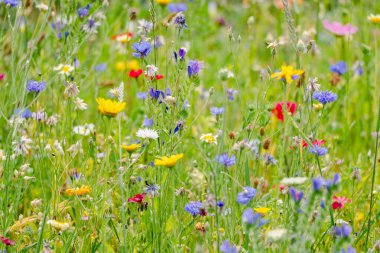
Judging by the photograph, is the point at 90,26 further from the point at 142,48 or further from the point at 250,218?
the point at 250,218

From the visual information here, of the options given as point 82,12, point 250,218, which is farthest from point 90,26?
point 250,218

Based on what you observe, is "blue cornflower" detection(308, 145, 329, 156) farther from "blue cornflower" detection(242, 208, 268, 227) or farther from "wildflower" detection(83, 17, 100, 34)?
"wildflower" detection(83, 17, 100, 34)

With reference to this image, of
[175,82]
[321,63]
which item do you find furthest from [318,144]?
[321,63]

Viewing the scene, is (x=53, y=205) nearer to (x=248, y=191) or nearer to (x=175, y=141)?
(x=175, y=141)

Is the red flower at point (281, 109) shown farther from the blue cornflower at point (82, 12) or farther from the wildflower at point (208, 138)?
the blue cornflower at point (82, 12)

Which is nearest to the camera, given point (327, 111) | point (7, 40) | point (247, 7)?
point (327, 111)

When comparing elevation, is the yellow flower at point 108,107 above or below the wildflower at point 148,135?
above

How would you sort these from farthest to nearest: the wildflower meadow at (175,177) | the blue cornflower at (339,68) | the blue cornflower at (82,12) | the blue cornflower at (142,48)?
the blue cornflower at (339,68) < the blue cornflower at (82,12) < the blue cornflower at (142,48) < the wildflower meadow at (175,177)

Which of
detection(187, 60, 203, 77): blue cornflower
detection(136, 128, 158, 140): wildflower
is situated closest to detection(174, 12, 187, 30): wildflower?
detection(187, 60, 203, 77): blue cornflower

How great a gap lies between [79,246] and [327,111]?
1017 mm

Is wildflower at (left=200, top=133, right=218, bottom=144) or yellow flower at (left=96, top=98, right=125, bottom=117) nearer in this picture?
yellow flower at (left=96, top=98, right=125, bottom=117)

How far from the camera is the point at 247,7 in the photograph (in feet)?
12.1

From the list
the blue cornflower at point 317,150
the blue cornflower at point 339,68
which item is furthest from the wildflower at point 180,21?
the blue cornflower at point 339,68

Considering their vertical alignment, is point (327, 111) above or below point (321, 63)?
above
